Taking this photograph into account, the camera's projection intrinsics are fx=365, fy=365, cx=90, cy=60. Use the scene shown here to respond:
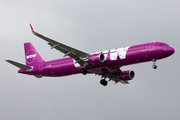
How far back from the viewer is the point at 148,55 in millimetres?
55562

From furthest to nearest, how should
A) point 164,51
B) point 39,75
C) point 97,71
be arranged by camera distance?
point 39,75 < point 97,71 < point 164,51

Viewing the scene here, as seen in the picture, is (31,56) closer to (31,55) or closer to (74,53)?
(31,55)

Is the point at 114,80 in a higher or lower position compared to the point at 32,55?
lower

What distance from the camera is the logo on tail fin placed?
69438 millimetres

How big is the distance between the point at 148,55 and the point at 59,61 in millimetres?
16292

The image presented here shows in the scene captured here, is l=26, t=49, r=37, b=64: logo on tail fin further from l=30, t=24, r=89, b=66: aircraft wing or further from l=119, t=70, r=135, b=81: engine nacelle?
l=119, t=70, r=135, b=81: engine nacelle

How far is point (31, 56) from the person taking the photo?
70.1m

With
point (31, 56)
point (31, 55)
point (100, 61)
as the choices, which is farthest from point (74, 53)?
point (31, 55)

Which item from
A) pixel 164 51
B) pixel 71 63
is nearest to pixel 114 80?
pixel 71 63

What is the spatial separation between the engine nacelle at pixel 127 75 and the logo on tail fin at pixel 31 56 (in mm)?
16867

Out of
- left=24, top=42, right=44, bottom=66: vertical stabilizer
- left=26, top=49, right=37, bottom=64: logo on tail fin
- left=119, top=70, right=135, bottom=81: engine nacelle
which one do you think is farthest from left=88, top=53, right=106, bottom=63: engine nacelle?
left=26, top=49, right=37, bottom=64: logo on tail fin

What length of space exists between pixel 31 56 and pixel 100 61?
1832cm

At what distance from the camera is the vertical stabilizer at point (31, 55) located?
6869cm

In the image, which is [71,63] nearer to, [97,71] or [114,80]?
[97,71]
